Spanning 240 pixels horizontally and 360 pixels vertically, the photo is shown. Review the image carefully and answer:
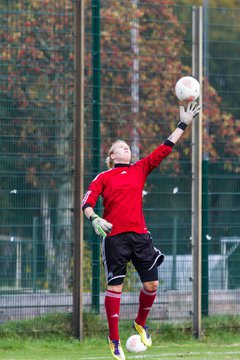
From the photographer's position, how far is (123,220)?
354 inches

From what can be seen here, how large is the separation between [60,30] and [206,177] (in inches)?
93.9

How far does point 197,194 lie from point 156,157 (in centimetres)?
244

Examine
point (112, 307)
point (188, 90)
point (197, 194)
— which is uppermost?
point (188, 90)

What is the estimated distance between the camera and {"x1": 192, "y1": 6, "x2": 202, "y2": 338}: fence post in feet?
37.4

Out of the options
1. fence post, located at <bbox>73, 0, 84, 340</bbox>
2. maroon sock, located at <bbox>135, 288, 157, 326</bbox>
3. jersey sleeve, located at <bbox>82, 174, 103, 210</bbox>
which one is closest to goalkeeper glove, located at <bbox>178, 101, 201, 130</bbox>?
jersey sleeve, located at <bbox>82, 174, 103, 210</bbox>

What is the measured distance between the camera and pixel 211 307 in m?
11.6

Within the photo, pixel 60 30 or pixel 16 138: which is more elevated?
pixel 60 30

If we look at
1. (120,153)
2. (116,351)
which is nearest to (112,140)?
(120,153)

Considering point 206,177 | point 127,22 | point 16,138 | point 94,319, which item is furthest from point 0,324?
point 127,22

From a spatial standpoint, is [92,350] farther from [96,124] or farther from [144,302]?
[96,124]

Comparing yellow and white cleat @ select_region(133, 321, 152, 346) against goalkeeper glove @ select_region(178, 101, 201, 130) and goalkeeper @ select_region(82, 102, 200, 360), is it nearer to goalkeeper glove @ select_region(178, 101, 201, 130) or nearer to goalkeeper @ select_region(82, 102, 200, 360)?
goalkeeper @ select_region(82, 102, 200, 360)

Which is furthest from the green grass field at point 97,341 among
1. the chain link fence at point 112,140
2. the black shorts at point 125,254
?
the black shorts at point 125,254

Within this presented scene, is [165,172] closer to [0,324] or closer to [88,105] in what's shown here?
[88,105]

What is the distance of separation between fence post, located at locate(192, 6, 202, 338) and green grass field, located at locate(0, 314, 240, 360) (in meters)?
0.26
